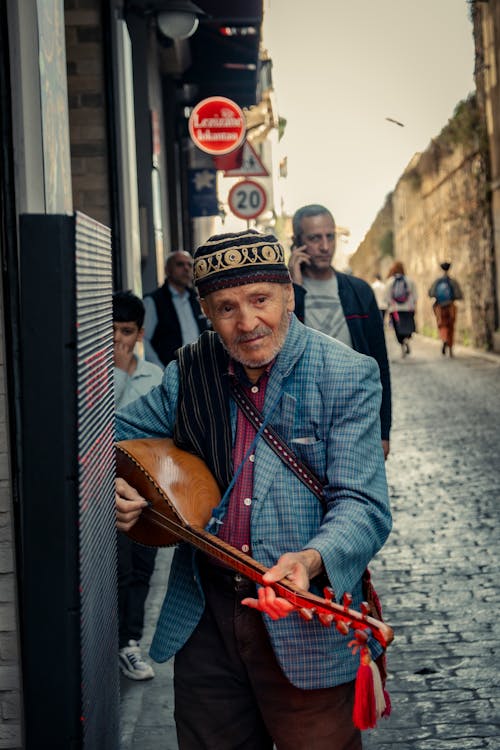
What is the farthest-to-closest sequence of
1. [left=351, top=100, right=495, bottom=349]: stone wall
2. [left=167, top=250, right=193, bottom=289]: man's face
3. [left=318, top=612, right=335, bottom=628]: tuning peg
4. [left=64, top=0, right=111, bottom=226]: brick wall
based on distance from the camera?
[left=351, top=100, right=495, bottom=349]: stone wall < [left=167, top=250, right=193, bottom=289]: man's face < [left=64, top=0, right=111, bottom=226]: brick wall < [left=318, top=612, right=335, bottom=628]: tuning peg

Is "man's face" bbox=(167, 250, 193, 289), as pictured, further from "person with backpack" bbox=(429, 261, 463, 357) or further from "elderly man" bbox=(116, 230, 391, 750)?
"person with backpack" bbox=(429, 261, 463, 357)

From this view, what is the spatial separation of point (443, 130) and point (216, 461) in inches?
1036

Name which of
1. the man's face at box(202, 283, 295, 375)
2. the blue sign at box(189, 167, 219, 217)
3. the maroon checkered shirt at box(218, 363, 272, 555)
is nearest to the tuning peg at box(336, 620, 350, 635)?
the maroon checkered shirt at box(218, 363, 272, 555)

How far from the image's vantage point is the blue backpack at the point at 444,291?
73.0ft

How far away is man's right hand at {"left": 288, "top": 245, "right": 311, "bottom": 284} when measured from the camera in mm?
5664

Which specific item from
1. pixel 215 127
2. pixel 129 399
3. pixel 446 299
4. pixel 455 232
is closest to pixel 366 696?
pixel 129 399

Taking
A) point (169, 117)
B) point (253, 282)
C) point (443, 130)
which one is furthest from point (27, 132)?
point (443, 130)

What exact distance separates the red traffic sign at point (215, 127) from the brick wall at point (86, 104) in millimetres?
7397

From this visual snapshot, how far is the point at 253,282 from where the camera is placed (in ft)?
7.93

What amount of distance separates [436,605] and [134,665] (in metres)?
1.64

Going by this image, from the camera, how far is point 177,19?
9703 mm

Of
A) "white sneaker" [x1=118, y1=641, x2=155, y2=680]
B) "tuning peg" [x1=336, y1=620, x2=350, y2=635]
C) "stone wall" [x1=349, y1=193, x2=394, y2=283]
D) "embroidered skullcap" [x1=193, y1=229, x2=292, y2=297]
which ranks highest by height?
"stone wall" [x1=349, y1=193, x2=394, y2=283]

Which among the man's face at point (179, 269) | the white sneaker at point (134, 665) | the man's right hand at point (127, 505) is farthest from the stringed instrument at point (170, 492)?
the man's face at point (179, 269)

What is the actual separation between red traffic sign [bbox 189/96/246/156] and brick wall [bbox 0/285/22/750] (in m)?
11.9
